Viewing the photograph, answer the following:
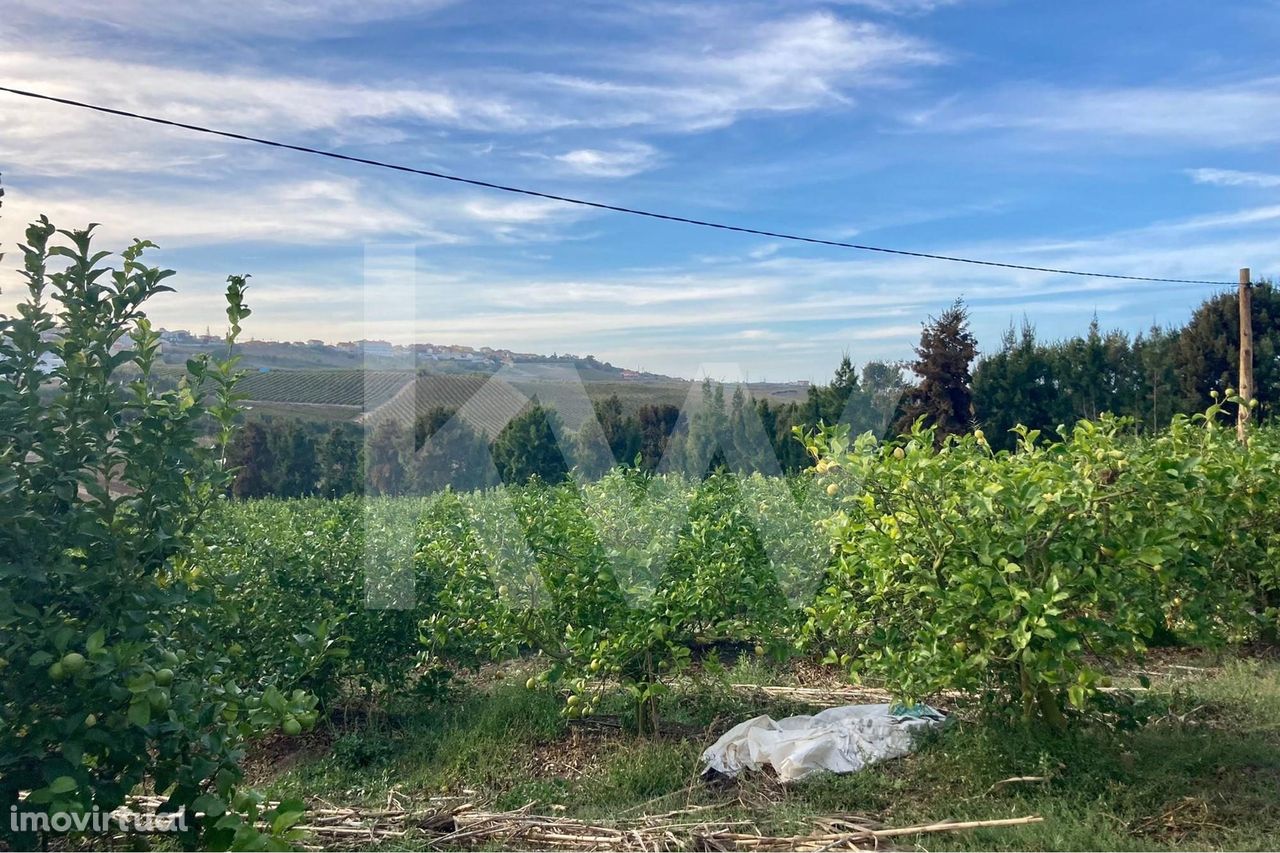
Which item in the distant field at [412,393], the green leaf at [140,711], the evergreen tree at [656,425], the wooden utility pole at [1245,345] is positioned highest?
the wooden utility pole at [1245,345]

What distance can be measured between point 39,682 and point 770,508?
4.69 metres

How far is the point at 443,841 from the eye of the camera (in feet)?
13.0

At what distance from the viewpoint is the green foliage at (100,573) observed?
208 cm

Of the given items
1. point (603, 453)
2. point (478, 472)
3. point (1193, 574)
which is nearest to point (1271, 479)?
point (1193, 574)

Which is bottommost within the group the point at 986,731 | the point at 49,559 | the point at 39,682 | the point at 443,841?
the point at 443,841

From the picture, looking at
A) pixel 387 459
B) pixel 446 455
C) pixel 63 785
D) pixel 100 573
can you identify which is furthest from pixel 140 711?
pixel 446 455

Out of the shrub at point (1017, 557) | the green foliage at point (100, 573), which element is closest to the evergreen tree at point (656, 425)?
the shrub at point (1017, 557)

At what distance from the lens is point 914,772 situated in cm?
447

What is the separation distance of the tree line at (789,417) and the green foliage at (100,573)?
453 mm

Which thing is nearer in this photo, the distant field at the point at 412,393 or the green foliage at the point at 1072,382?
the distant field at the point at 412,393

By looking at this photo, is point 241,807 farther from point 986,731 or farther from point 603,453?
point 603,453

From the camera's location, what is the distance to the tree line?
28.4 feet

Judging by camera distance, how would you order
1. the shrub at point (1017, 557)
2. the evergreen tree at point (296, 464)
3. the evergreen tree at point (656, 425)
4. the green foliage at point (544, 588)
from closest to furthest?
1. the shrub at point (1017, 557)
2. the green foliage at point (544, 588)
3. the evergreen tree at point (296, 464)
4. the evergreen tree at point (656, 425)

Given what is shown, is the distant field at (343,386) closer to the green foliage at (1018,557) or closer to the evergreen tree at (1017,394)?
the green foliage at (1018,557)
